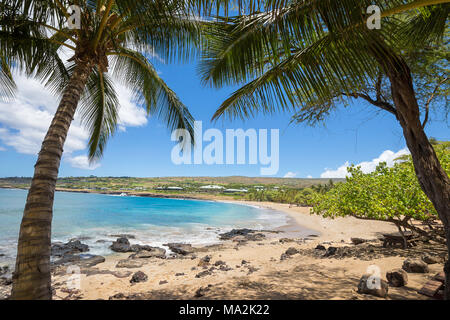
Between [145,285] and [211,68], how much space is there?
18.4ft

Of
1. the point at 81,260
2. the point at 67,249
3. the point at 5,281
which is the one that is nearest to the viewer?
the point at 5,281

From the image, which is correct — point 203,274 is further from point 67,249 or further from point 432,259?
point 67,249

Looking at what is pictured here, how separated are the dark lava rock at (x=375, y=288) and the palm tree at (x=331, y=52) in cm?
90

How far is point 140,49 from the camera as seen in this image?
4.04 m

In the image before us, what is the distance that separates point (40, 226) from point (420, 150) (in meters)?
4.60

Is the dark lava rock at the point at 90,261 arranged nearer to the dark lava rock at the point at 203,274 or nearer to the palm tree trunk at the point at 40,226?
the dark lava rock at the point at 203,274

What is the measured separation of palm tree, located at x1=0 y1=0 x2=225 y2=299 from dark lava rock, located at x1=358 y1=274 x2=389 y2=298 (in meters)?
4.38

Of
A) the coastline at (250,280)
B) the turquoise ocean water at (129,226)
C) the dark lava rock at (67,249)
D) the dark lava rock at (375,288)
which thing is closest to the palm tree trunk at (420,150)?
the dark lava rock at (375,288)

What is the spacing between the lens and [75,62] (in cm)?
339

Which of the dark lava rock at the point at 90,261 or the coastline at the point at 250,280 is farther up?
the coastline at the point at 250,280

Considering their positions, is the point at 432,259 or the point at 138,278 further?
the point at 138,278

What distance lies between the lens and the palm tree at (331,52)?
2.00 metres

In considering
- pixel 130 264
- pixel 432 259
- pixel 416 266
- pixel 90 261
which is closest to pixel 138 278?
pixel 130 264
